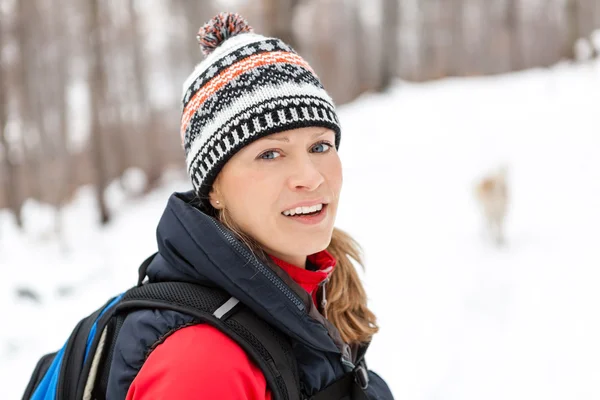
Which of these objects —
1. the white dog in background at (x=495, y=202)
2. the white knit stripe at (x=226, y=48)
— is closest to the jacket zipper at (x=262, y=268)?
the white knit stripe at (x=226, y=48)

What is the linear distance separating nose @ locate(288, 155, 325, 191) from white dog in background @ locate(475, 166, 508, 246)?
4788 mm

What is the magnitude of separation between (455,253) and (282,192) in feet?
14.6

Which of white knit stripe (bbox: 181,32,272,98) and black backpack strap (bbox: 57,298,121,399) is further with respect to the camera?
white knit stripe (bbox: 181,32,272,98)

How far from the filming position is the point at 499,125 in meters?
9.70

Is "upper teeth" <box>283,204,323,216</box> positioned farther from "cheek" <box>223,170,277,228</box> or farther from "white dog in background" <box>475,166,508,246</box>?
"white dog in background" <box>475,166,508,246</box>

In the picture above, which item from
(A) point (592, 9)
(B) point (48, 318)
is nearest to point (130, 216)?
(B) point (48, 318)

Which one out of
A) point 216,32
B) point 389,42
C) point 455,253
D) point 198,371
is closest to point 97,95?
point 389,42

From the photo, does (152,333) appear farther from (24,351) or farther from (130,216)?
(130,216)

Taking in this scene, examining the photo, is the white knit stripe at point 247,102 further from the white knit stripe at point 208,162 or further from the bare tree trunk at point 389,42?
the bare tree trunk at point 389,42

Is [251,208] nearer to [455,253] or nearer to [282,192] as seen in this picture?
[282,192]

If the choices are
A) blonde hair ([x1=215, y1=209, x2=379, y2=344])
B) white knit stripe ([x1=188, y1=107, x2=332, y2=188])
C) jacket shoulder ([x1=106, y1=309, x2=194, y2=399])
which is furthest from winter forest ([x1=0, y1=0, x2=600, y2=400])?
jacket shoulder ([x1=106, y1=309, x2=194, y2=399])

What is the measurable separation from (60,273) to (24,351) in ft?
12.8

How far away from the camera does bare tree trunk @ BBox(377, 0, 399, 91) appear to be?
13.5 metres

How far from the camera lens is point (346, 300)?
173 centimetres
